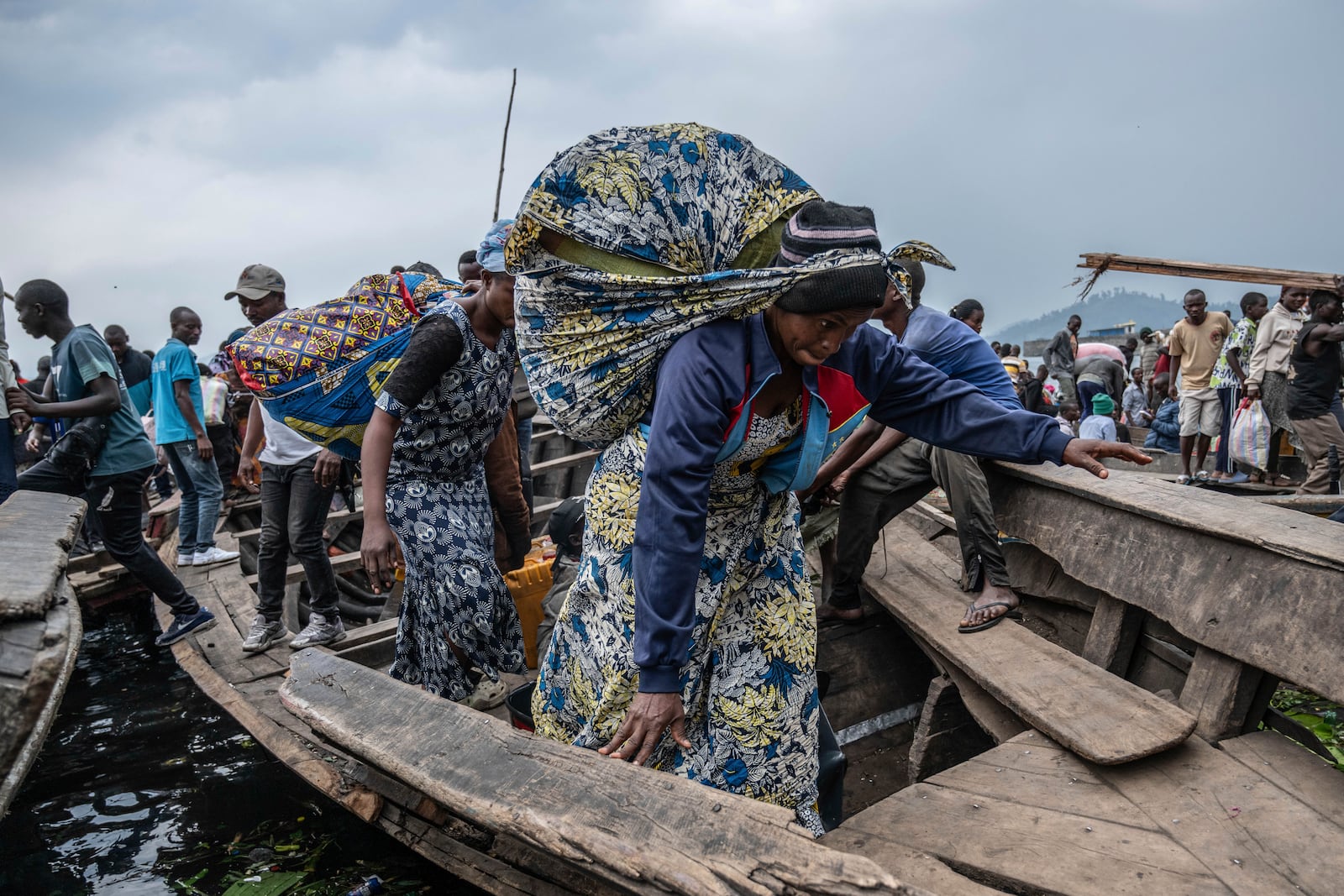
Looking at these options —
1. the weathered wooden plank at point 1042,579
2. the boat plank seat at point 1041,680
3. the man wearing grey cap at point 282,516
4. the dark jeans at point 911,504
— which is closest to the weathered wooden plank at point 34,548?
the man wearing grey cap at point 282,516

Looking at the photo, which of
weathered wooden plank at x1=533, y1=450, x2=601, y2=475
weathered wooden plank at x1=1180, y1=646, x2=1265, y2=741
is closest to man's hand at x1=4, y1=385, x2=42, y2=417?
weathered wooden plank at x1=533, y1=450, x2=601, y2=475

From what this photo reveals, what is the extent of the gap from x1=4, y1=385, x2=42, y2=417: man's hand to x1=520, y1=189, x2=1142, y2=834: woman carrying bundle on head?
3511mm

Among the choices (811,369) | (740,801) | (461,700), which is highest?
(811,369)

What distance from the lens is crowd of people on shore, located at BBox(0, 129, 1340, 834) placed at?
1.62 m

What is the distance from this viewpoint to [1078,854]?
65.4 inches

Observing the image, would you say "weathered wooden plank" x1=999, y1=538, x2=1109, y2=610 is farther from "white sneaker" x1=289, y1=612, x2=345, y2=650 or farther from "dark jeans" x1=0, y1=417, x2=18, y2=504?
"dark jeans" x1=0, y1=417, x2=18, y2=504

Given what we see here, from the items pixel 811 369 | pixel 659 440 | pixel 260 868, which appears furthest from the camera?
pixel 260 868

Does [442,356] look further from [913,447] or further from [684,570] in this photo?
[913,447]

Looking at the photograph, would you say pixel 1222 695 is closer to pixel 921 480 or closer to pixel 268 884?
pixel 921 480

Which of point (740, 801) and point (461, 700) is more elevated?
point (740, 801)

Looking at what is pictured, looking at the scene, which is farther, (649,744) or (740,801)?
(649,744)

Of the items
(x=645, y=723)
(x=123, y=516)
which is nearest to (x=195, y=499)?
(x=123, y=516)

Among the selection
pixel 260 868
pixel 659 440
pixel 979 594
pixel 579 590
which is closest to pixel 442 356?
pixel 579 590

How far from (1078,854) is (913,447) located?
6.20ft
